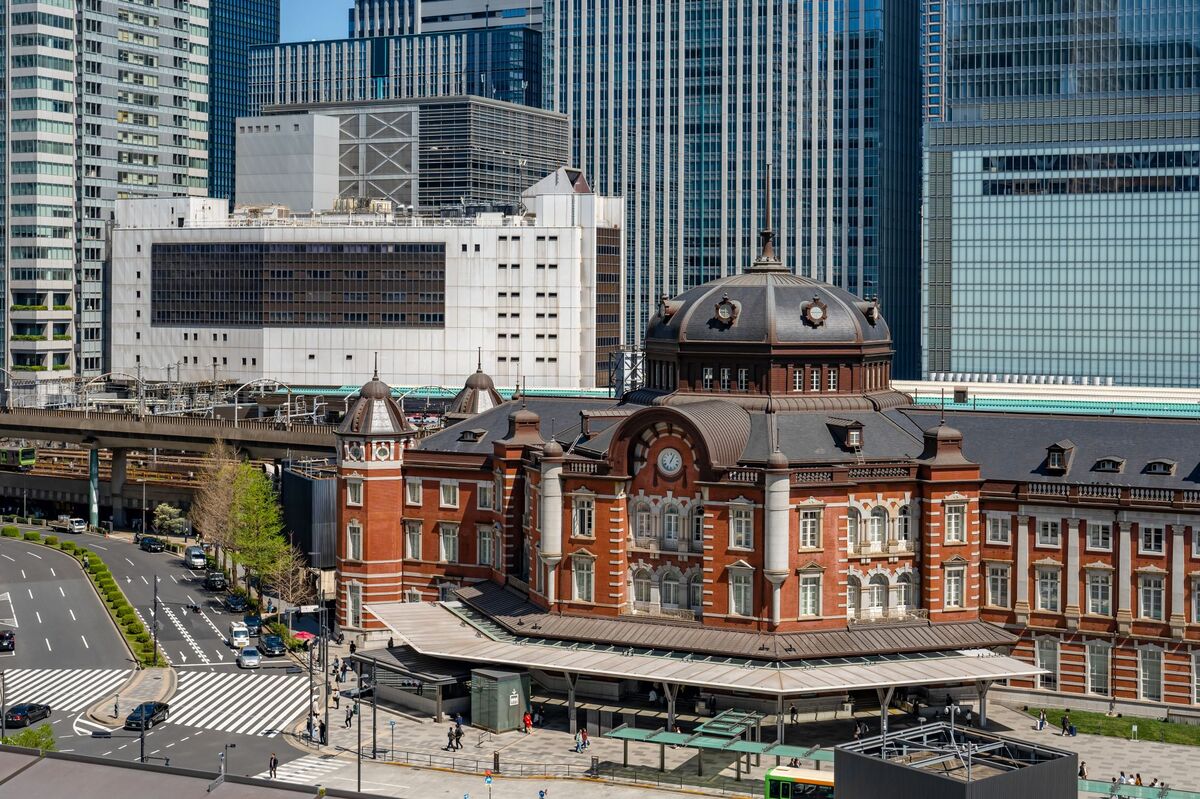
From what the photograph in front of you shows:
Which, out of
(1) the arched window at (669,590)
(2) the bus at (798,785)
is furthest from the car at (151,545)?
(2) the bus at (798,785)

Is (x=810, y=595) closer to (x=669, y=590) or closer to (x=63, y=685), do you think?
(x=669, y=590)

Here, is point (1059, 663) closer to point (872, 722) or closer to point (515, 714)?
point (872, 722)

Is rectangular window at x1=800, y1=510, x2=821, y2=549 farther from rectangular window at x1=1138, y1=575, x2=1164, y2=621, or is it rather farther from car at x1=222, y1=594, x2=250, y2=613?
car at x1=222, y1=594, x2=250, y2=613

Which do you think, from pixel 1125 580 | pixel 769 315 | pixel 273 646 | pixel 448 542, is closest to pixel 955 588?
pixel 1125 580

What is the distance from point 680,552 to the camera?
12062 cm

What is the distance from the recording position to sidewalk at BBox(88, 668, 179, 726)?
11875cm

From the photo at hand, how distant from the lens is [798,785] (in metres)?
96.7

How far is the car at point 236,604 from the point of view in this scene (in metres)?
156

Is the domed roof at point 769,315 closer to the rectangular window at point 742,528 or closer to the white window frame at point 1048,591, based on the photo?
the rectangular window at point 742,528

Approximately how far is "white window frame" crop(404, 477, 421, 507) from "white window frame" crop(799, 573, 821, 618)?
37364 mm

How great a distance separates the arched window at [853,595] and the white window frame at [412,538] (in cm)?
3800

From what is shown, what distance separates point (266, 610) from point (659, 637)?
4983 cm

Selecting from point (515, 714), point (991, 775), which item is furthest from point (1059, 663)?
point (991, 775)

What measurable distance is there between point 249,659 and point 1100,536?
2346 inches
